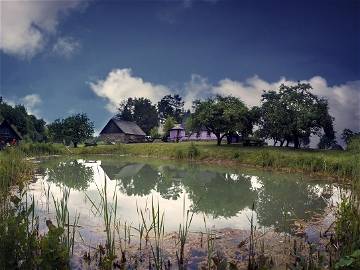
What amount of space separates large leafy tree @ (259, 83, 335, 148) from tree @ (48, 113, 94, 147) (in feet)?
114

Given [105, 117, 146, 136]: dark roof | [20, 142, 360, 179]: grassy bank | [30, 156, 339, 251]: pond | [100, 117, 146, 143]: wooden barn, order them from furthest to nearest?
[105, 117, 146, 136]: dark roof → [100, 117, 146, 143]: wooden barn → [20, 142, 360, 179]: grassy bank → [30, 156, 339, 251]: pond

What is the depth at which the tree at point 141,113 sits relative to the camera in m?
106

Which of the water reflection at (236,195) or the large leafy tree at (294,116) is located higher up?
the large leafy tree at (294,116)

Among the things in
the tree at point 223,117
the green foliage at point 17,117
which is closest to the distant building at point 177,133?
the tree at point 223,117

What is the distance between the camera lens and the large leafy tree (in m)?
46.3

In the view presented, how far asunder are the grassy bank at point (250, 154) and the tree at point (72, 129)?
11986 millimetres

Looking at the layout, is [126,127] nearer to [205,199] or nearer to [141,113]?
[141,113]

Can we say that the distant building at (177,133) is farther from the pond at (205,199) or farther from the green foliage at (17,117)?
the pond at (205,199)

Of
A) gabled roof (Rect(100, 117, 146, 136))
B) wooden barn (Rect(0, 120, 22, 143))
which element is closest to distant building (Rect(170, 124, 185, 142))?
gabled roof (Rect(100, 117, 146, 136))

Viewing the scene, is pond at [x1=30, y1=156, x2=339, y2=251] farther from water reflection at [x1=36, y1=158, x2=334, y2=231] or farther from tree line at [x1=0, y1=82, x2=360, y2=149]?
tree line at [x1=0, y1=82, x2=360, y2=149]

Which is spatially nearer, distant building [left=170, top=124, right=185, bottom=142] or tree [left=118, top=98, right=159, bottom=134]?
distant building [left=170, top=124, right=185, bottom=142]

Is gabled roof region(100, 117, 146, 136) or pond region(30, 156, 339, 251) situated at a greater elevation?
gabled roof region(100, 117, 146, 136)

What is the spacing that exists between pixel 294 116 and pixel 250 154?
13.3 m

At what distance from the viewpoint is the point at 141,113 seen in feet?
353
